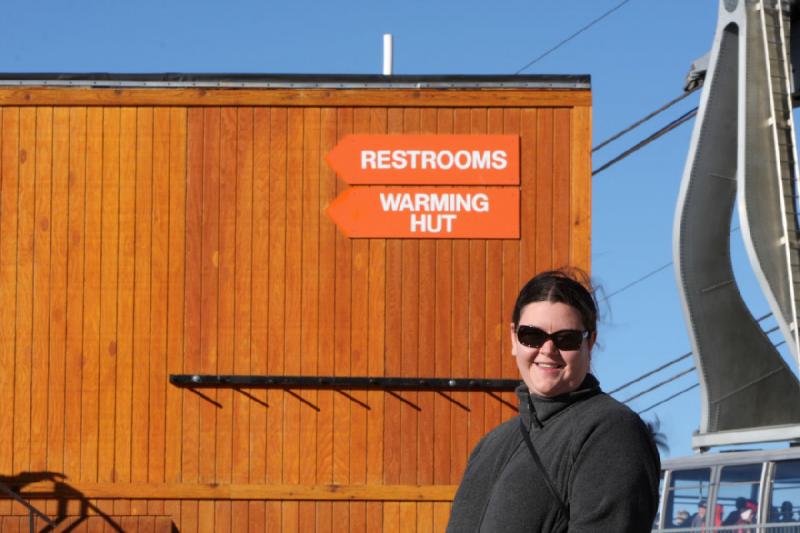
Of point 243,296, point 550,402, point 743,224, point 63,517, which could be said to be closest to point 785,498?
point 743,224

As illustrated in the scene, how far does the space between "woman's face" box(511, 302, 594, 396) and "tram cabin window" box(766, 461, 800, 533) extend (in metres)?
17.6

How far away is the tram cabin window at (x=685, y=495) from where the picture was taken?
22.3 meters

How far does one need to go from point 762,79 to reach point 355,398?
8.54m

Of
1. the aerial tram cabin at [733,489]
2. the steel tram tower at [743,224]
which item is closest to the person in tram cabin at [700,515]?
the aerial tram cabin at [733,489]

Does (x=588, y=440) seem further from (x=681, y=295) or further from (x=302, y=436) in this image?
(x=681, y=295)

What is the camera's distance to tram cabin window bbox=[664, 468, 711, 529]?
73.0 ft

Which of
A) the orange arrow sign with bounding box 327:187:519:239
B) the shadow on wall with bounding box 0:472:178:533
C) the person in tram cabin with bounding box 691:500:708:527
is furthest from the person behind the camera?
the person in tram cabin with bounding box 691:500:708:527

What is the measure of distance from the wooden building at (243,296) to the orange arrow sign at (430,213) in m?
0.11

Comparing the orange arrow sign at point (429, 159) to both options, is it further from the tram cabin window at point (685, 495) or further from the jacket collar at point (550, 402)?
the jacket collar at point (550, 402)

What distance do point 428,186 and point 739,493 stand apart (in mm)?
8660

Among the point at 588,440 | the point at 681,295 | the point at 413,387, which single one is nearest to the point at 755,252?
the point at 681,295

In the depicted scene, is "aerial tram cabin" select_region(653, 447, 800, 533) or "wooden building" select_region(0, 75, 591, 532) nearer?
"wooden building" select_region(0, 75, 591, 532)

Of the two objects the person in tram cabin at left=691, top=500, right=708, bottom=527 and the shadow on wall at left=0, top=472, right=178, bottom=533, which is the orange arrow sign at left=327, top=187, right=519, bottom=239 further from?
the person in tram cabin at left=691, top=500, right=708, bottom=527

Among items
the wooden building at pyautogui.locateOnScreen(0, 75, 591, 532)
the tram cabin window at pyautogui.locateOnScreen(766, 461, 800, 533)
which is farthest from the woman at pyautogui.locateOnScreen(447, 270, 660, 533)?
the tram cabin window at pyautogui.locateOnScreen(766, 461, 800, 533)
